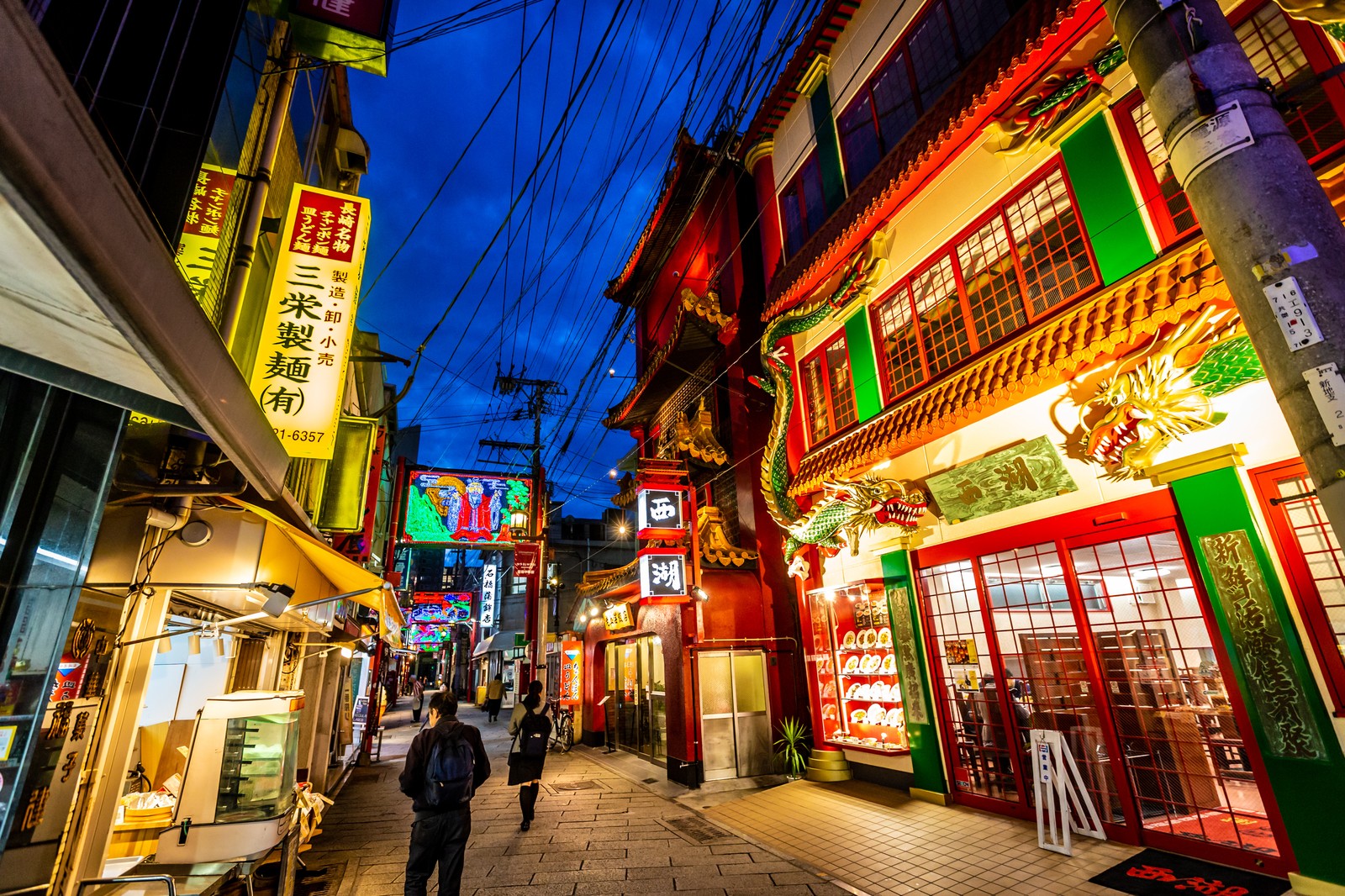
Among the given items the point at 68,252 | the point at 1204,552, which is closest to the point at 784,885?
the point at 1204,552

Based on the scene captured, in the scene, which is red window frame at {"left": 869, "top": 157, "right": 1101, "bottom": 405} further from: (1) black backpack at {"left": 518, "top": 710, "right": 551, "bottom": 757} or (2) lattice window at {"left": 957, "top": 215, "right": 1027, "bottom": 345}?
(1) black backpack at {"left": 518, "top": 710, "right": 551, "bottom": 757}

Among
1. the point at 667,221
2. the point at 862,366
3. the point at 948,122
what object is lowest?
the point at 862,366

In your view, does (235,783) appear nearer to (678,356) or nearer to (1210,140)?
(1210,140)

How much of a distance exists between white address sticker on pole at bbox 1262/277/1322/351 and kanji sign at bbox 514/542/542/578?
783 inches

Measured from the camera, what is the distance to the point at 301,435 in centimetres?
715

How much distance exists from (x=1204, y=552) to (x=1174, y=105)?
18.0 feet

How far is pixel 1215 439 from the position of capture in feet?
20.9

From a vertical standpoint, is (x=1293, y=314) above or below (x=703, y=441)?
below

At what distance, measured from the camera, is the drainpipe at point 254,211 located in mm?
6828

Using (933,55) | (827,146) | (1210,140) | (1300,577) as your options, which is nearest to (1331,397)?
(1210,140)

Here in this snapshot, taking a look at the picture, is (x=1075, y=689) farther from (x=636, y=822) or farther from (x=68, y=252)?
(x=68, y=252)

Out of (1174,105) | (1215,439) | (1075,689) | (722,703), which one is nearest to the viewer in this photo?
(1174,105)

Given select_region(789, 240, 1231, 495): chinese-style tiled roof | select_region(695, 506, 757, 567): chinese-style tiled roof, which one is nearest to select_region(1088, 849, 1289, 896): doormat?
select_region(789, 240, 1231, 495): chinese-style tiled roof

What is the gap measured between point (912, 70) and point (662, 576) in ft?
37.0
